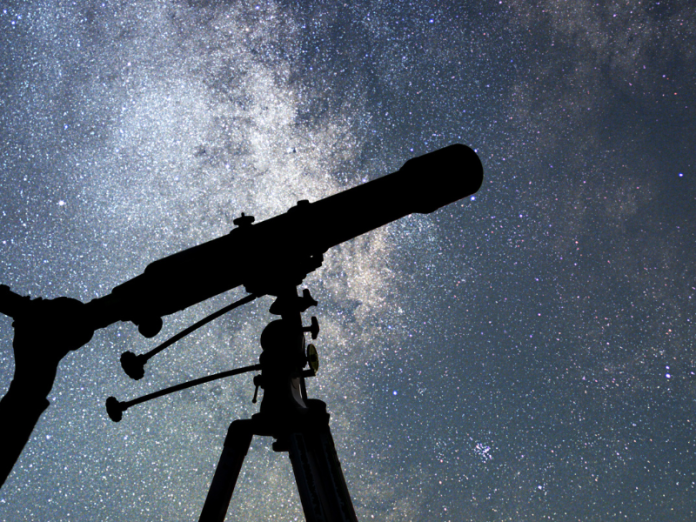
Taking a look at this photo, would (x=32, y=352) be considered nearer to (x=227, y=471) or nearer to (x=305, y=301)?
(x=227, y=471)

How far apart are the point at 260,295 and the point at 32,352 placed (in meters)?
1.10

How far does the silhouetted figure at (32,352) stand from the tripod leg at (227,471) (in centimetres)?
86

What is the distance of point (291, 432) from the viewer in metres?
2.33

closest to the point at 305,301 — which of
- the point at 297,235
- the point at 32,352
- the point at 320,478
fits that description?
the point at 297,235

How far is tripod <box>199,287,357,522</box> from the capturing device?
221cm

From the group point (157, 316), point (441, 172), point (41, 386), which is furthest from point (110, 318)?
point (441, 172)

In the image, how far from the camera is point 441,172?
2.75m

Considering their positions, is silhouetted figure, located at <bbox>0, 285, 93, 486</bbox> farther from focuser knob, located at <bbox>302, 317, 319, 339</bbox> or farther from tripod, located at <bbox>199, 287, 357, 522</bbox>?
focuser knob, located at <bbox>302, 317, 319, 339</bbox>

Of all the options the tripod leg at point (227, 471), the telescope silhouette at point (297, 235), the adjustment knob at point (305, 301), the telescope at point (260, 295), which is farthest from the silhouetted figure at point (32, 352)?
the adjustment knob at point (305, 301)

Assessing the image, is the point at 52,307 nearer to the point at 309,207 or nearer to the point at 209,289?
the point at 209,289

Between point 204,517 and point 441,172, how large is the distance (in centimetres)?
192

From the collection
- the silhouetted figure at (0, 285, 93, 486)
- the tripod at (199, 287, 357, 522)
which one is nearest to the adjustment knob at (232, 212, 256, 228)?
the tripod at (199, 287, 357, 522)

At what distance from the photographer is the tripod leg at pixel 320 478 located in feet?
7.14

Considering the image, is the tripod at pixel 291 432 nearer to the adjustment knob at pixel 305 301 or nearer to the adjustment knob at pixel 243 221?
the adjustment knob at pixel 305 301
